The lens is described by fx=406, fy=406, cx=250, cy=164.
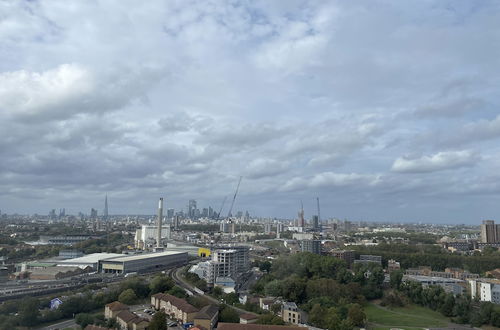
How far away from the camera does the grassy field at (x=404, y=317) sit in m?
21.2

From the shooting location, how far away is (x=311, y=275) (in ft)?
105

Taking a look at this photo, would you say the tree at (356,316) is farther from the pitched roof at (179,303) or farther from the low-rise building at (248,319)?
the pitched roof at (179,303)

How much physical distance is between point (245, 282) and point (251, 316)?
13.5 metres

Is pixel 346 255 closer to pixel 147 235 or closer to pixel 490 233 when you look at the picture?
pixel 490 233

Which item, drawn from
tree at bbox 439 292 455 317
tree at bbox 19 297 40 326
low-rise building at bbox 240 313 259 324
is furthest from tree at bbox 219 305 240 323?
tree at bbox 439 292 455 317

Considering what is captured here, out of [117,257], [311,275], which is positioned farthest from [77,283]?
[311,275]

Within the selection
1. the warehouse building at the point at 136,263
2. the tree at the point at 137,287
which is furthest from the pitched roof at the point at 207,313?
the warehouse building at the point at 136,263

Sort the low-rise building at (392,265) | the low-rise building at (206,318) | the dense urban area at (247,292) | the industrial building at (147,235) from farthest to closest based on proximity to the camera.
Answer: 1. the industrial building at (147,235)
2. the low-rise building at (392,265)
3. the dense urban area at (247,292)
4. the low-rise building at (206,318)

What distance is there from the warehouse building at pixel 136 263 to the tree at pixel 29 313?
59.9 feet

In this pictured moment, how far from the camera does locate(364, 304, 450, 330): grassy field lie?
69.4 ft

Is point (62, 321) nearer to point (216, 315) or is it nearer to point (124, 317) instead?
point (124, 317)

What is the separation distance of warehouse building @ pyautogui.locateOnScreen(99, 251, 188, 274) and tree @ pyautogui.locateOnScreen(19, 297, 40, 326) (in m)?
18.2

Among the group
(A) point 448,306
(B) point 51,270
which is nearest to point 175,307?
(A) point 448,306

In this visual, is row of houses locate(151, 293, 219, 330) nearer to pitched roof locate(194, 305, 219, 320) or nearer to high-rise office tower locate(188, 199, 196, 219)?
pitched roof locate(194, 305, 219, 320)
